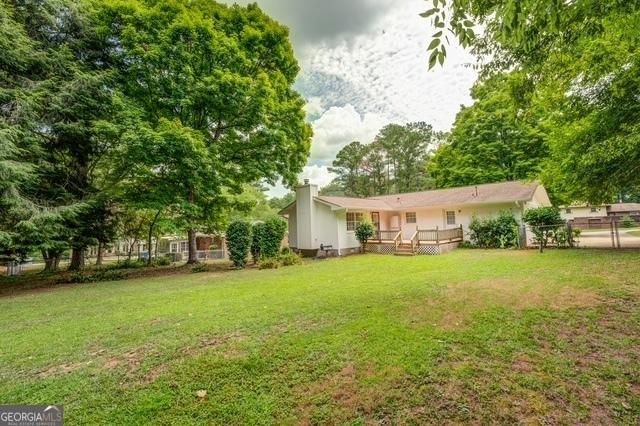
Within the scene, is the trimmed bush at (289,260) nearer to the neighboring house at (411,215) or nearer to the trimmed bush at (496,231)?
the neighboring house at (411,215)

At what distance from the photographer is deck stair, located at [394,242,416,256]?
628 inches

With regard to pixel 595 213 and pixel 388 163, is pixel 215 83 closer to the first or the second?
pixel 388 163

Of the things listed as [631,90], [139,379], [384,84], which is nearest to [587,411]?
[139,379]

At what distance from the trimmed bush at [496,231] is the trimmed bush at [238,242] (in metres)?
12.7

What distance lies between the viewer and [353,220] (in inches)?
741

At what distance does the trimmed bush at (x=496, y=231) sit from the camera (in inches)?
607

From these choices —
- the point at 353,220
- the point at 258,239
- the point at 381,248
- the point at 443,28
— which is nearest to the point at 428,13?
the point at 443,28

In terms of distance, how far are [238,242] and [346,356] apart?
1092 centimetres

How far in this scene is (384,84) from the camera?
462 inches

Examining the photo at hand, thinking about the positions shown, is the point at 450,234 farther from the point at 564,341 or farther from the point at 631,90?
the point at 564,341

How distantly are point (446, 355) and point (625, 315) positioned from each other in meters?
3.51

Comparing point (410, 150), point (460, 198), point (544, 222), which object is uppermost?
point (410, 150)

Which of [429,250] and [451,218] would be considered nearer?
[429,250]

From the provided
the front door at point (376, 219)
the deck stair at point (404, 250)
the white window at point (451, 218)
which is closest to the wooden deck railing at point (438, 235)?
the deck stair at point (404, 250)
